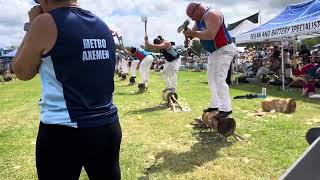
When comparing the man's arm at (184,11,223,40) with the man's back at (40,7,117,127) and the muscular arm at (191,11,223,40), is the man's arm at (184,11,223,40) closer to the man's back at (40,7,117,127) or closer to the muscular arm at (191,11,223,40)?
the muscular arm at (191,11,223,40)

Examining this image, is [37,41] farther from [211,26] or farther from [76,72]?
[211,26]

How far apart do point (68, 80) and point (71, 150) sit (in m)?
0.40

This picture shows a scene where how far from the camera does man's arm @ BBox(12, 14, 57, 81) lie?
92.9 inches

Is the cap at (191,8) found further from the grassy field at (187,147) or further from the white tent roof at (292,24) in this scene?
the white tent roof at (292,24)

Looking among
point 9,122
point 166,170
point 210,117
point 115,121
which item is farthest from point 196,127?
point 115,121

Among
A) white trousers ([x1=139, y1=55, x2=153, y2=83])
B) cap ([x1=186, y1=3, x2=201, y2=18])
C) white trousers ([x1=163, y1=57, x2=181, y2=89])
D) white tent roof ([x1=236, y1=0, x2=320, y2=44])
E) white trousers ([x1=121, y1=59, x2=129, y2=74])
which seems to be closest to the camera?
cap ([x1=186, y1=3, x2=201, y2=18])

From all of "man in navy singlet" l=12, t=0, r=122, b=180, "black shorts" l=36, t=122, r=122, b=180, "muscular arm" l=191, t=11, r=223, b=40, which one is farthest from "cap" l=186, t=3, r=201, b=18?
"black shorts" l=36, t=122, r=122, b=180

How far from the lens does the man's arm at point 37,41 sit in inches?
92.9

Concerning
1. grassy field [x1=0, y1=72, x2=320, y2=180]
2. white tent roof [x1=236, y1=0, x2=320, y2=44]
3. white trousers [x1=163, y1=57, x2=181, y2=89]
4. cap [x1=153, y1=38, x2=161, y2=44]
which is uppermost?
white tent roof [x1=236, y1=0, x2=320, y2=44]

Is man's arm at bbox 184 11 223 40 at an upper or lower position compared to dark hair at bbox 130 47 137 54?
A: upper

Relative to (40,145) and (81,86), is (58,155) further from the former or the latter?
(81,86)

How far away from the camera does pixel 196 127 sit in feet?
25.7

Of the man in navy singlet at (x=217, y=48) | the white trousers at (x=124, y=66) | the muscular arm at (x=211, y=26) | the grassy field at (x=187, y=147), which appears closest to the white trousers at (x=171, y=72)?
the grassy field at (x=187, y=147)

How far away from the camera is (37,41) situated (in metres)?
2.36
